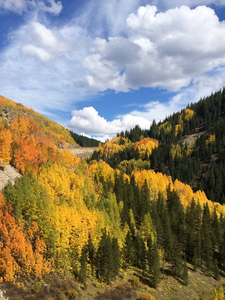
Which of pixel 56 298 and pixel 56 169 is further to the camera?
pixel 56 169

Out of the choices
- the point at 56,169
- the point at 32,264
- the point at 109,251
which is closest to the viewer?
the point at 32,264

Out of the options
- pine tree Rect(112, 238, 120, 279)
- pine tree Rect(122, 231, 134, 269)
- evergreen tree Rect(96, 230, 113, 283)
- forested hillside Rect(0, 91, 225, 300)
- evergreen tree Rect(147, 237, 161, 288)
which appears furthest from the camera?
pine tree Rect(122, 231, 134, 269)

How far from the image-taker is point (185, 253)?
78438 millimetres

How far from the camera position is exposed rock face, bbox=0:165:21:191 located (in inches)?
2621

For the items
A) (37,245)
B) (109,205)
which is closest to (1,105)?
(109,205)

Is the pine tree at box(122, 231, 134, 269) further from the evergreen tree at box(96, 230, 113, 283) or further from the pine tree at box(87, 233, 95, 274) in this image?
the pine tree at box(87, 233, 95, 274)

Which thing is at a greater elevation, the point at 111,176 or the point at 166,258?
the point at 111,176

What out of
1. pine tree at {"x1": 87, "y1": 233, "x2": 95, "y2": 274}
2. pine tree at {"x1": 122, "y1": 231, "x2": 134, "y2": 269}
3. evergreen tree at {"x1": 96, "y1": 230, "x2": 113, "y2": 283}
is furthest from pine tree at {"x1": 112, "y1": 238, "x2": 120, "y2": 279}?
pine tree at {"x1": 87, "y1": 233, "x2": 95, "y2": 274}

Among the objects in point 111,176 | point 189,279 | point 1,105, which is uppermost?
point 1,105

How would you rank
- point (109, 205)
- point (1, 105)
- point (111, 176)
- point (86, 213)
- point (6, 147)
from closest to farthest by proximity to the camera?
point (86, 213), point (109, 205), point (6, 147), point (111, 176), point (1, 105)

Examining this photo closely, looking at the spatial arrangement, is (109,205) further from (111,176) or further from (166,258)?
(111,176)

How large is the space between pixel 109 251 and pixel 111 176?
69883 mm

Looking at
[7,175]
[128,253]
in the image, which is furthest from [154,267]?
[7,175]

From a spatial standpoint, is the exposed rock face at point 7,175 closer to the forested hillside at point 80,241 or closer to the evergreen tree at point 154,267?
the forested hillside at point 80,241
